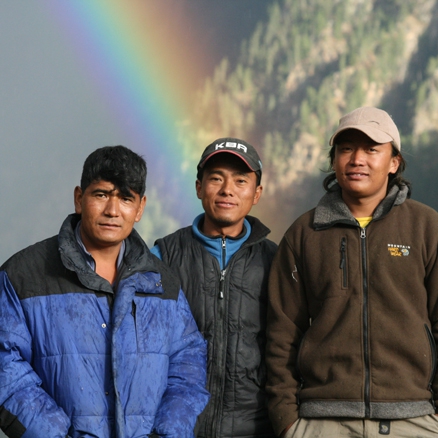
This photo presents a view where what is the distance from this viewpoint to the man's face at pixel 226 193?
2.40m

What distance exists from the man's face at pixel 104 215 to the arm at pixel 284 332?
58 cm

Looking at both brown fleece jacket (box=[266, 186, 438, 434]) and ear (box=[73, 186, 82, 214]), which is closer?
brown fleece jacket (box=[266, 186, 438, 434])

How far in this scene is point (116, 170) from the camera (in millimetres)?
2059

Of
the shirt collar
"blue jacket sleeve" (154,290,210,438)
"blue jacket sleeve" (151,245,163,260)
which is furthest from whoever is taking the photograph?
"blue jacket sleeve" (151,245,163,260)

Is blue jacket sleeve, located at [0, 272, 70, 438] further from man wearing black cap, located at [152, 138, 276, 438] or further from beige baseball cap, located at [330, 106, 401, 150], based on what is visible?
beige baseball cap, located at [330, 106, 401, 150]

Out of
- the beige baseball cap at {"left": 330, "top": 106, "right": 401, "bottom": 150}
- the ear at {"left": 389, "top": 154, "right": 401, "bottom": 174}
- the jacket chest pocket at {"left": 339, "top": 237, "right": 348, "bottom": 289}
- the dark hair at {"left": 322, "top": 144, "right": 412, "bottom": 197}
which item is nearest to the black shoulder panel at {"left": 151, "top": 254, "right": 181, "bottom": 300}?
the jacket chest pocket at {"left": 339, "top": 237, "right": 348, "bottom": 289}

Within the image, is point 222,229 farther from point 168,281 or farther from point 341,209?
point 341,209

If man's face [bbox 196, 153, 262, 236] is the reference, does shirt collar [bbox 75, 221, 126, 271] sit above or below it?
below

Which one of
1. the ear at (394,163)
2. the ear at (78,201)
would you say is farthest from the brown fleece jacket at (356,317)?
the ear at (78,201)

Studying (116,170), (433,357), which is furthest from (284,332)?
(116,170)

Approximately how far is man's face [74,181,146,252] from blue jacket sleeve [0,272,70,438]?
0.36 m

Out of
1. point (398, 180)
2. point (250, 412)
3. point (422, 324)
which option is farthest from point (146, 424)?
point (398, 180)

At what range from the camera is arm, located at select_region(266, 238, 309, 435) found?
2.08 m

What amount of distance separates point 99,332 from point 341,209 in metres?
0.94
